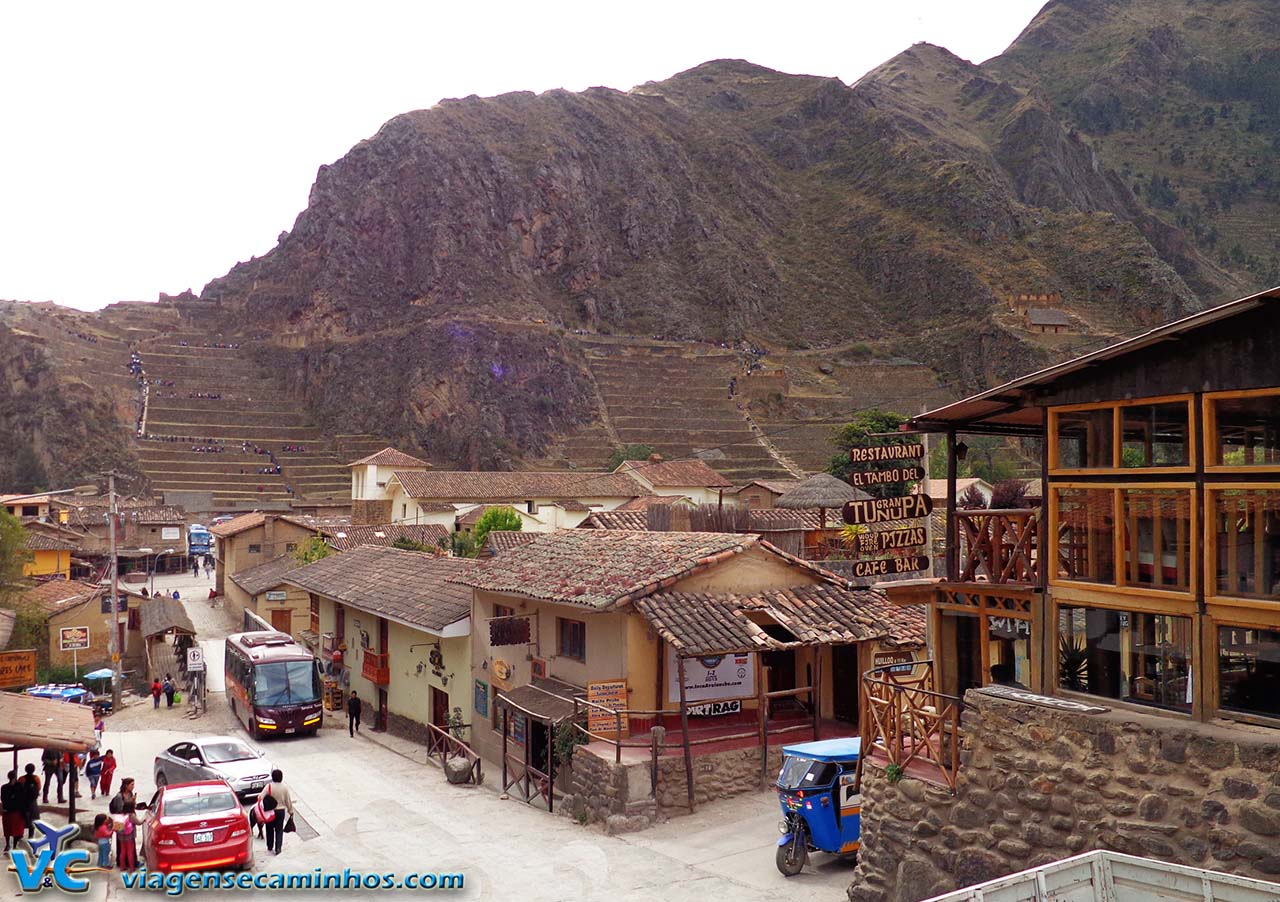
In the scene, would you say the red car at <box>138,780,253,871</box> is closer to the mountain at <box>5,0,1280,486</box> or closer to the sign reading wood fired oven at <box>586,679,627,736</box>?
the sign reading wood fired oven at <box>586,679,627,736</box>

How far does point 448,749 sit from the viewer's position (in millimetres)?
24062

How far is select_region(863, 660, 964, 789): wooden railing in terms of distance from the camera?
10953 millimetres

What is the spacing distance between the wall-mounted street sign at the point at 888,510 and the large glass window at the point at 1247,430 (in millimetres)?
3902

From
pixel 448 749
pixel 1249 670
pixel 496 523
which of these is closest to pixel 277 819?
pixel 448 749

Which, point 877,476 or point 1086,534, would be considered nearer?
point 1086,534

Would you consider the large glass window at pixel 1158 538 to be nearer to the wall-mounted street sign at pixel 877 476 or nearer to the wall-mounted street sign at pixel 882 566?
the wall-mounted street sign at pixel 882 566

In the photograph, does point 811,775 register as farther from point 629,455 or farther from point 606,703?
point 629,455

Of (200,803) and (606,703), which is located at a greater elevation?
(606,703)

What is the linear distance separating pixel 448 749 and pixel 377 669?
5377 mm

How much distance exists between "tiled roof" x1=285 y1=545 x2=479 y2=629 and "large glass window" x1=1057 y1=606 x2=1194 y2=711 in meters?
15.9

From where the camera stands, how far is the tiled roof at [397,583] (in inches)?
978

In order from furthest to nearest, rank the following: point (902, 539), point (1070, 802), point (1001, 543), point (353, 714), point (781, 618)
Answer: point (353, 714)
point (781, 618)
point (902, 539)
point (1001, 543)
point (1070, 802)

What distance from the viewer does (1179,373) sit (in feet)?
32.3

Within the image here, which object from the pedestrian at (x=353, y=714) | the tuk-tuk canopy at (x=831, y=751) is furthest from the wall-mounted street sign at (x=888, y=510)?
the pedestrian at (x=353, y=714)
